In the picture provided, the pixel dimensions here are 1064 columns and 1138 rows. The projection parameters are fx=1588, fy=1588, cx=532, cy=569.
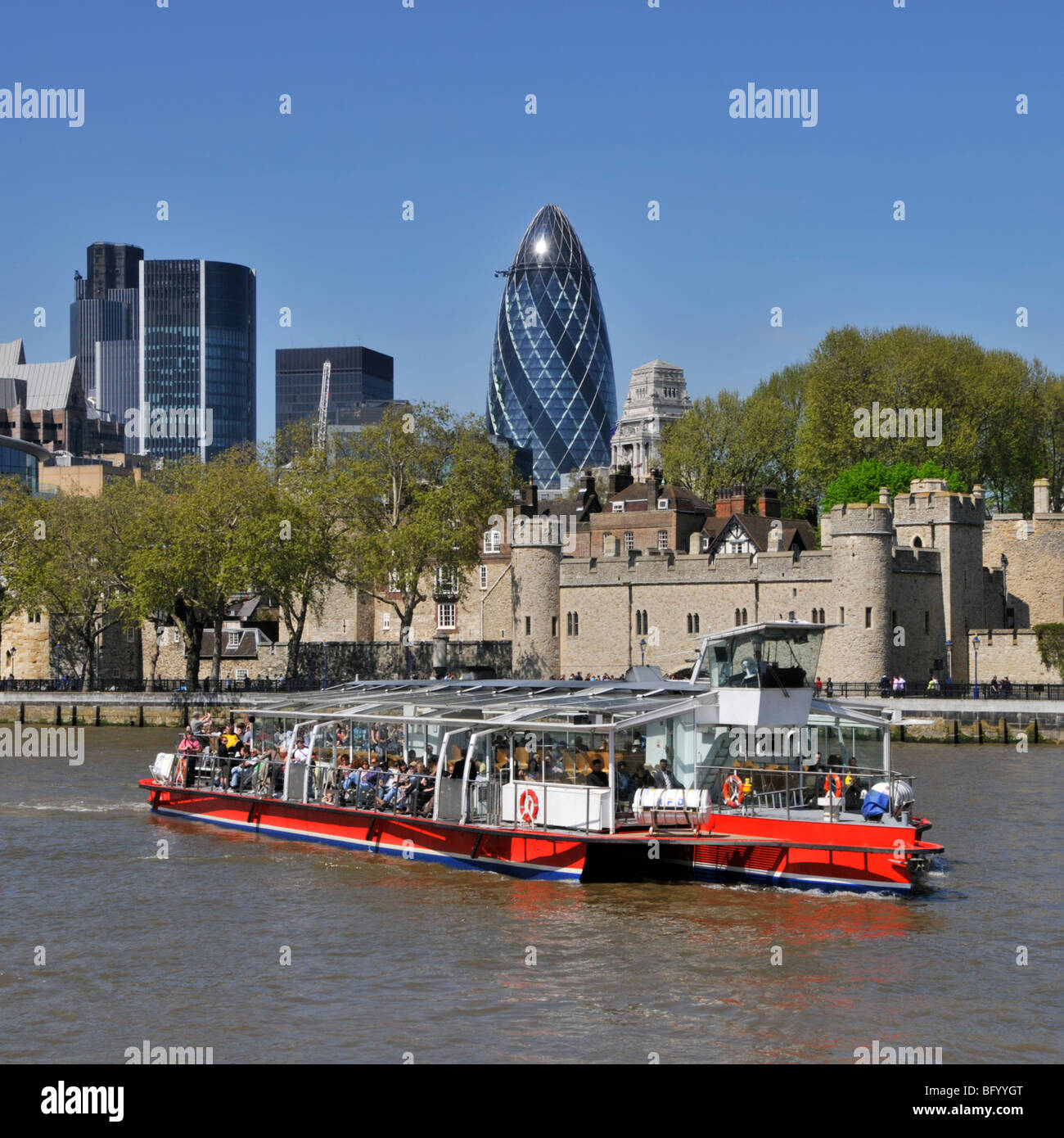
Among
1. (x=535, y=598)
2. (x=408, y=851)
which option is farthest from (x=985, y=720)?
(x=408, y=851)

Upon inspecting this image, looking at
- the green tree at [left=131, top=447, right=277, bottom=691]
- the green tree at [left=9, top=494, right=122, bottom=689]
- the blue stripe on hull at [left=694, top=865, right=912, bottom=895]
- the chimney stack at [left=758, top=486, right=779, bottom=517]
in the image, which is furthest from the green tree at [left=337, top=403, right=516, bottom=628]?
the blue stripe on hull at [left=694, top=865, right=912, bottom=895]

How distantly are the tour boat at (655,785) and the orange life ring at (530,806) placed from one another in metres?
0.04

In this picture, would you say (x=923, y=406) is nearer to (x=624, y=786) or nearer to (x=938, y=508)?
(x=938, y=508)

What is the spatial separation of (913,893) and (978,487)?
49.5 m

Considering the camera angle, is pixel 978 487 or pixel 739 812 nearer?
pixel 739 812

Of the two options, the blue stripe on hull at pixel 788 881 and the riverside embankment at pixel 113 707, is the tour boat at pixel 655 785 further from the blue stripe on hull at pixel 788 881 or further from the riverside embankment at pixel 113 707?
the riverside embankment at pixel 113 707

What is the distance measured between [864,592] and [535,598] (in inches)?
758

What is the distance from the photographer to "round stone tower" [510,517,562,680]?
82625 millimetres

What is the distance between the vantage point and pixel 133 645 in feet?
318

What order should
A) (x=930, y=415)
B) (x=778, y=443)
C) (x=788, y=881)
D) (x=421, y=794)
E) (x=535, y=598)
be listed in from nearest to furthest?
1. (x=788, y=881)
2. (x=421, y=794)
3. (x=535, y=598)
4. (x=930, y=415)
5. (x=778, y=443)

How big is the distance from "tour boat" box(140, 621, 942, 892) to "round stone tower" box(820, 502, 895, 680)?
33779mm

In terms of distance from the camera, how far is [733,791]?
108 ft

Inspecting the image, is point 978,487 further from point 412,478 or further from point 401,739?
point 401,739

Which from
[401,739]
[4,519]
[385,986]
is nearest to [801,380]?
[4,519]
